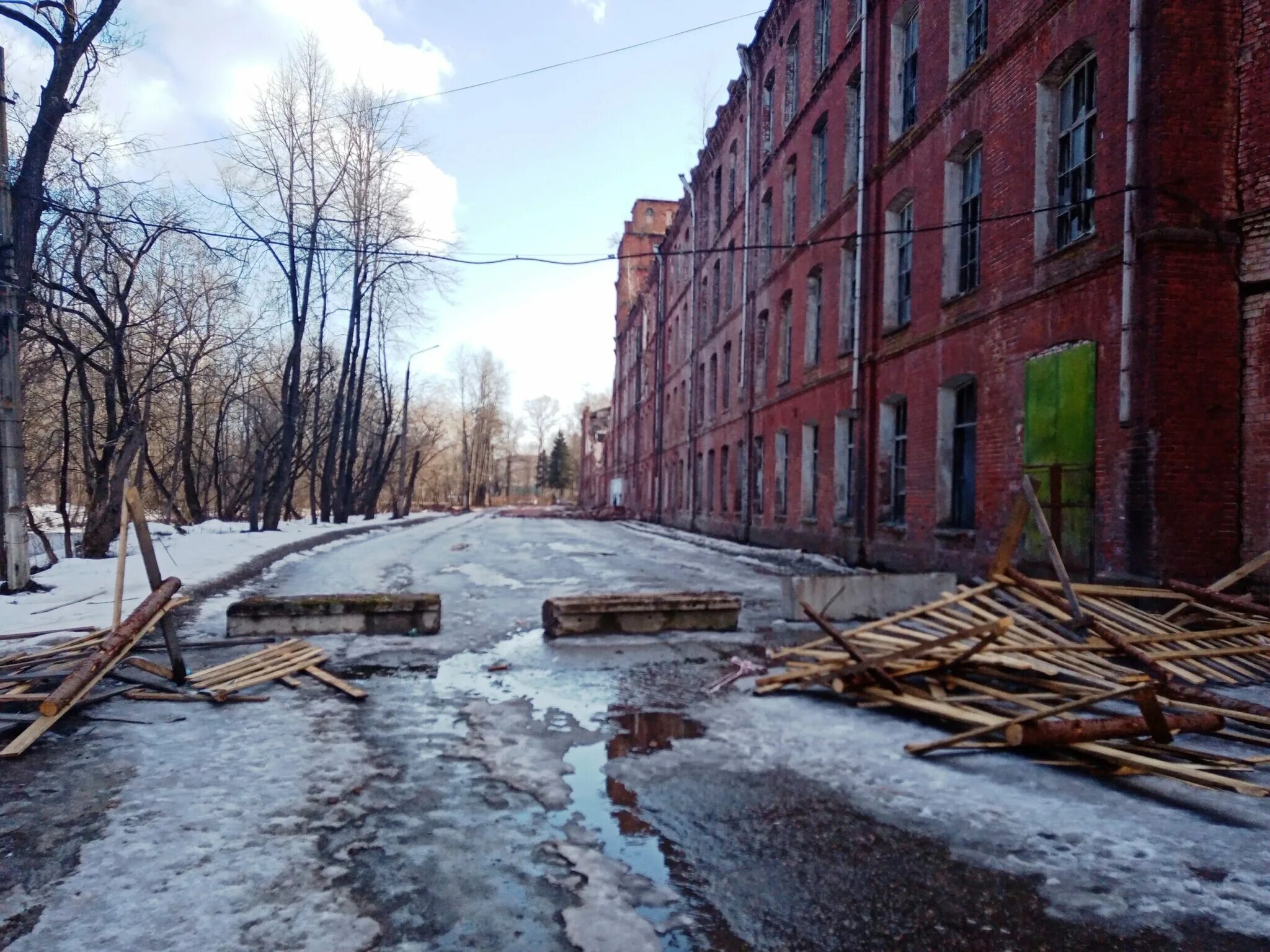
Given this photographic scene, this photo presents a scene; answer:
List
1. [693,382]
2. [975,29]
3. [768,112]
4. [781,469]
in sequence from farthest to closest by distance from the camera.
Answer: [693,382] < [768,112] < [781,469] < [975,29]

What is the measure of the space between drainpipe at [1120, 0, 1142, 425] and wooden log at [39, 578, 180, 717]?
8403mm

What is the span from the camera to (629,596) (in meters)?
7.75

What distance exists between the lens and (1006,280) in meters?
10.2

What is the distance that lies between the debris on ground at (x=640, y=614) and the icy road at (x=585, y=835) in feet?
6.78

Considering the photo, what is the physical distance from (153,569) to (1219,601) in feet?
26.5

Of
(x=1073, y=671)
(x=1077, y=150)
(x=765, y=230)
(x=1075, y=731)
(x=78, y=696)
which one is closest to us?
(x=1075, y=731)

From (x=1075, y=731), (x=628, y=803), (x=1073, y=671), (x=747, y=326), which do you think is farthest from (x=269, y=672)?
(x=747, y=326)

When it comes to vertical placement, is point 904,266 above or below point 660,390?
below

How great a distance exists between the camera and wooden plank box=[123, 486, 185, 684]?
4988mm

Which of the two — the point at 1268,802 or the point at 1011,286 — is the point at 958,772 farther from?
the point at 1011,286

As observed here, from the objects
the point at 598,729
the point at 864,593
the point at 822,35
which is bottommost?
the point at 598,729

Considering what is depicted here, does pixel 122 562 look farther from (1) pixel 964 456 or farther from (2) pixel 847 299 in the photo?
(2) pixel 847 299

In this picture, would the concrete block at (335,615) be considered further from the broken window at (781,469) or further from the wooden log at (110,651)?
the broken window at (781,469)

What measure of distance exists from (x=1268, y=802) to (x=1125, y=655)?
1882 mm
